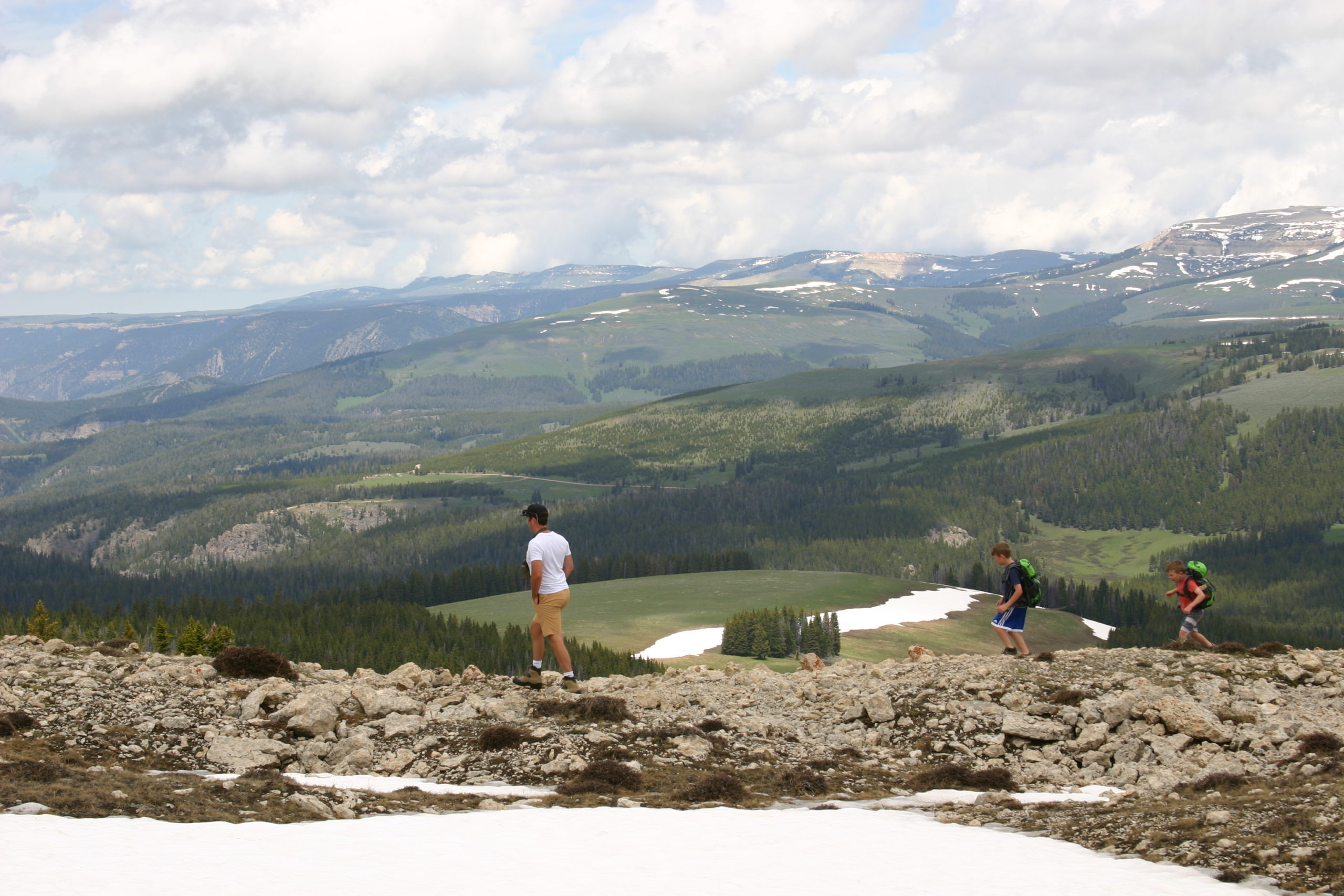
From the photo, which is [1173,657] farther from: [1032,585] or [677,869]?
[677,869]

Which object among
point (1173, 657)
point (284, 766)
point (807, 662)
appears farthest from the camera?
point (807, 662)

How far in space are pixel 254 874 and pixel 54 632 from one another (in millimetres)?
59172

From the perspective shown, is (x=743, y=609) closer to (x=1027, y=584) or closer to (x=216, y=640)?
(x=216, y=640)

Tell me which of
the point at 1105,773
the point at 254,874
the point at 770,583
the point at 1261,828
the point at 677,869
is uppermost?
the point at 254,874

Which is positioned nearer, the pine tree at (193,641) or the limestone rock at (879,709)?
the limestone rock at (879,709)

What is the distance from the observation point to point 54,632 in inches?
2682

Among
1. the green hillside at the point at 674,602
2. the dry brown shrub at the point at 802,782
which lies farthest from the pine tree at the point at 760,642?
the dry brown shrub at the point at 802,782

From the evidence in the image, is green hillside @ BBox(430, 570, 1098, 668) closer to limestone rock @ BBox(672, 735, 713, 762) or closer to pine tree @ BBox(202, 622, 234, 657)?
pine tree @ BBox(202, 622, 234, 657)

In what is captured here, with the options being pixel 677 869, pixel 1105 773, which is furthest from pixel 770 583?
pixel 677 869

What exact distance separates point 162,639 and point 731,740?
52997mm

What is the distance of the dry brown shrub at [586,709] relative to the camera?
3281cm

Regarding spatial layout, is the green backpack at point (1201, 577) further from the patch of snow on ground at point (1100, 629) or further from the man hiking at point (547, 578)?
the patch of snow on ground at point (1100, 629)

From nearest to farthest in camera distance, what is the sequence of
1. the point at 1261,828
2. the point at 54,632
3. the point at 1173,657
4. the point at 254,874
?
the point at 254,874
the point at 1261,828
the point at 1173,657
the point at 54,632

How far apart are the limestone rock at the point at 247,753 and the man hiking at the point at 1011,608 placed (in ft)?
79.6
